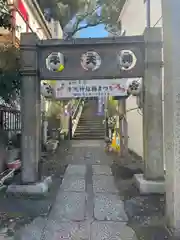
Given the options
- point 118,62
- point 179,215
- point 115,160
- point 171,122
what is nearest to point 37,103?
point 118,62

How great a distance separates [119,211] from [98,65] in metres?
3.79

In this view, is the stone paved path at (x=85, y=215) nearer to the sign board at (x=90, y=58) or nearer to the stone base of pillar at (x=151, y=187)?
the stone base of pillar at (x=151, y=187)

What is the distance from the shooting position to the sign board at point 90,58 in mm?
7652

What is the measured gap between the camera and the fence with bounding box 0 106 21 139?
909 centimetres

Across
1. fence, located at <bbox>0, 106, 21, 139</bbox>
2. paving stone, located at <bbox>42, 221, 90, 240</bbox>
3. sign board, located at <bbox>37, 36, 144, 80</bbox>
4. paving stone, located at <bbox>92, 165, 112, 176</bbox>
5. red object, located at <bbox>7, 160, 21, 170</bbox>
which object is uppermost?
sign board, located at <bbox>37, 36, 144, 80</bbox>

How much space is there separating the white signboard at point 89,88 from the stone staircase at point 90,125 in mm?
16224

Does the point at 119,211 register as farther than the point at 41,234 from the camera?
Yes

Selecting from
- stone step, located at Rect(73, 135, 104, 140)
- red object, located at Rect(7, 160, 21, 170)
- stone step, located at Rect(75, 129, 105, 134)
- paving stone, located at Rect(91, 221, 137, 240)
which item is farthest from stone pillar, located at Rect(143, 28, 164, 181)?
stone step, located at Rect(75, 129, 105, 134)

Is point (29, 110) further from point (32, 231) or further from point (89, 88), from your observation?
point (32, 231)

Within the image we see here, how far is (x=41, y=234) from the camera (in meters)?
4.89

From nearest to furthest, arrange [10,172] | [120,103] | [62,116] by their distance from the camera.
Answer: [10,172], [120,103], [62,116]

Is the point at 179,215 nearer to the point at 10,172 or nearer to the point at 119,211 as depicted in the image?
the point at 119,211

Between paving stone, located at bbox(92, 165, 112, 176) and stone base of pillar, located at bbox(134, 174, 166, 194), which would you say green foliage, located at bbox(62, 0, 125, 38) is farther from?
stone base of pillar, located at bbox(134, 174, 166, 194)

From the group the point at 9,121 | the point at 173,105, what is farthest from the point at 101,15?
the point at 173,105
